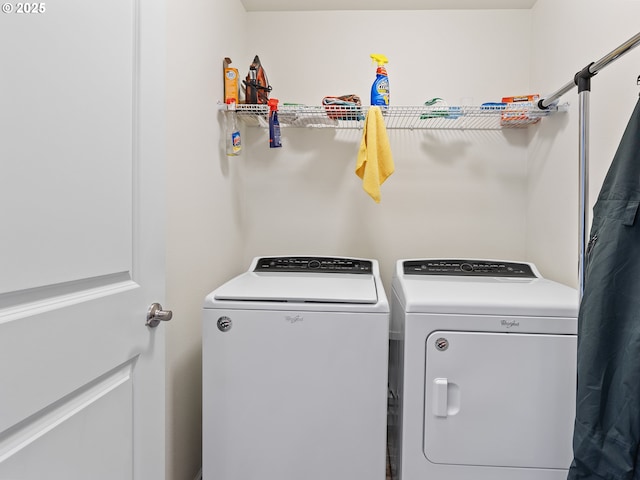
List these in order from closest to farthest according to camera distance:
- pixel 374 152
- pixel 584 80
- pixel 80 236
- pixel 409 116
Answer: pixel 80 236 → pixel 584 80 → pixel 374 152 → pixel 409 116

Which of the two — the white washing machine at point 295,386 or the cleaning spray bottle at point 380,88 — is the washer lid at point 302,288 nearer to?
the white washing machine at point 295,386

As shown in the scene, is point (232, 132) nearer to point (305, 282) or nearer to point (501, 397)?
point (305, 282)

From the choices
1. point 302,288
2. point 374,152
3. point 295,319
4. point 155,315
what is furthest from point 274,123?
point 155,315

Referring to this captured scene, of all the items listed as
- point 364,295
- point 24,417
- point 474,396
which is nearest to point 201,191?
point 364,295

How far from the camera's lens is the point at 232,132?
2.01 m

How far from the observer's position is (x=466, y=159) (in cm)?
226

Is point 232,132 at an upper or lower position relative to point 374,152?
upper

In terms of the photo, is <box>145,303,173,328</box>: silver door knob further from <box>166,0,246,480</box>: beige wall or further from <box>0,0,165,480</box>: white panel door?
<box>166,0,246,480</box>: beige wall

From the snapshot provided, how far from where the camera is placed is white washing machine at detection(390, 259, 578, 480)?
137 centimetres

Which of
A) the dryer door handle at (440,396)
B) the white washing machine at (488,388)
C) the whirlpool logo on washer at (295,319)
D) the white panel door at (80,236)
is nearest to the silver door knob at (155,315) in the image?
the white panel door at (80,236)

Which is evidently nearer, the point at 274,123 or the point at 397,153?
the point at 274,123

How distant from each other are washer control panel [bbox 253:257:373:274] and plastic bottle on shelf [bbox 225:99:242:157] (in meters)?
0.60

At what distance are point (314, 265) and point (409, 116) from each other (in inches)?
39.0

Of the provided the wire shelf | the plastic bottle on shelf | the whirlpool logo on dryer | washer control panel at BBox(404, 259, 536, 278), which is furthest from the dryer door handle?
the plastic bottle on shelf
